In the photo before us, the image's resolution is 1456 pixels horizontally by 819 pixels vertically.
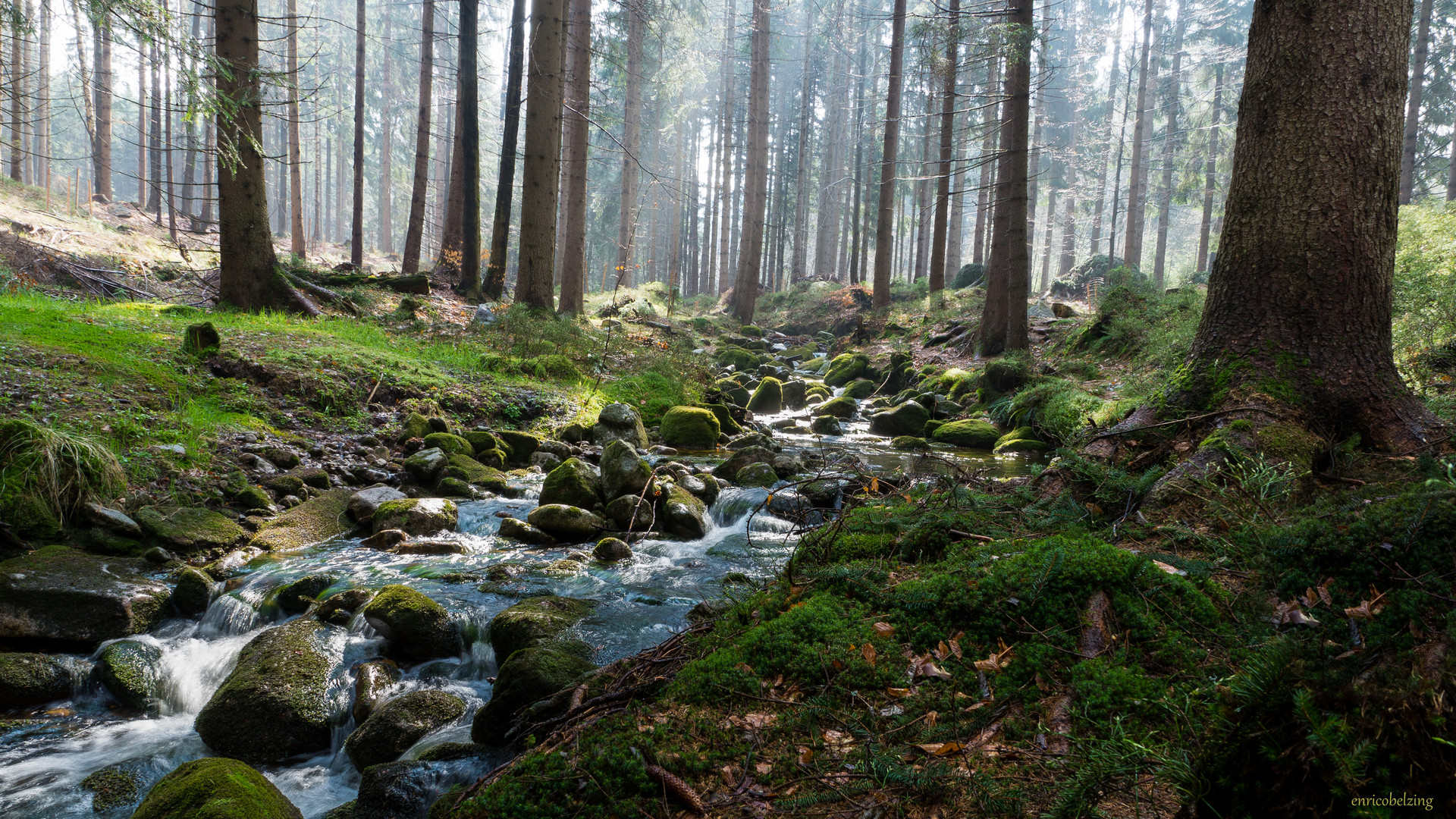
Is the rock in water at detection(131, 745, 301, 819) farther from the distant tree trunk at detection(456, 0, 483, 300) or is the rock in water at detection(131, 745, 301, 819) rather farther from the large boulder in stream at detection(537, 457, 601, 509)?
the distant tree trunk at detection(456, 0, 483, 300)

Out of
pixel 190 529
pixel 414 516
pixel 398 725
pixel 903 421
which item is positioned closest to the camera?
pixel 398 725

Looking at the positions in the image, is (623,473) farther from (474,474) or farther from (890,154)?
(890,154)

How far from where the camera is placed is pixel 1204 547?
3.15 meters

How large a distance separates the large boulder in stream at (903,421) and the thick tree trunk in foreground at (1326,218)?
7505 millimetres

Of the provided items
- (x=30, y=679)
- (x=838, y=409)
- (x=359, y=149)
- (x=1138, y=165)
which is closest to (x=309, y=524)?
(x=30, y=679)

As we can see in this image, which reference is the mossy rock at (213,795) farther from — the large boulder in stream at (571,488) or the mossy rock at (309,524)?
the large boulder in stream at (571,488)

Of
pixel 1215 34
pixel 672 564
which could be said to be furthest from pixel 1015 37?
pixel 1215 34

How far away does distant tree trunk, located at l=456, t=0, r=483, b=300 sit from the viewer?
15.5 meters

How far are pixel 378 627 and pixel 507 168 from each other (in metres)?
13.4

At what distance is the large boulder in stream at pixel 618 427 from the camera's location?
9930mm

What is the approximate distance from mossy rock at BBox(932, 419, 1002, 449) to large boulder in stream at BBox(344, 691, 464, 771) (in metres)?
8.76

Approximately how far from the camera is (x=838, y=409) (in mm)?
13938

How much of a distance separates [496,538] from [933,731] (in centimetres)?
535

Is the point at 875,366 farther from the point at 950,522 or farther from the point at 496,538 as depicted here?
the point at 950,522
